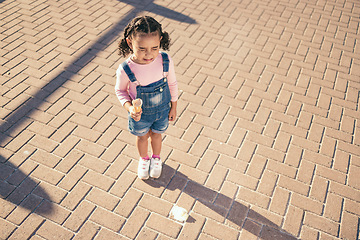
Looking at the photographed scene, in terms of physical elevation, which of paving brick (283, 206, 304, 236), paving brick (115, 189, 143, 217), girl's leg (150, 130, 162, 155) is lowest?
paving brick (283, 206, 304, 236)

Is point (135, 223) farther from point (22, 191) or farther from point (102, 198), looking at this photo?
point (22, 191)

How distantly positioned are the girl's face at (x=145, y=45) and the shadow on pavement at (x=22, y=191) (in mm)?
1767

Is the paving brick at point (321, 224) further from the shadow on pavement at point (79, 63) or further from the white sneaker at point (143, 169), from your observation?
the shadow on pavement at point (79, 63)

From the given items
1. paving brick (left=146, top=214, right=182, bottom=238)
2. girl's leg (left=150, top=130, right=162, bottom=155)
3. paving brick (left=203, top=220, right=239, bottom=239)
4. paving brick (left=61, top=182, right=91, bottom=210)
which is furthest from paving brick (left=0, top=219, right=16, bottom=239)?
paving brick (left=203, top=220, right=239, bottom=239)

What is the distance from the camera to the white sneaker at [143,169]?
330 centimetres

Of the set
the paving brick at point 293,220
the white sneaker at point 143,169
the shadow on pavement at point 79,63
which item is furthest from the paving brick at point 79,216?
the paving brick at point 293,220

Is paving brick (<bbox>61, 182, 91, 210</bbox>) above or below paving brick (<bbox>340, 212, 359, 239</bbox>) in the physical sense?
above

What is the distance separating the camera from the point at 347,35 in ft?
18.4

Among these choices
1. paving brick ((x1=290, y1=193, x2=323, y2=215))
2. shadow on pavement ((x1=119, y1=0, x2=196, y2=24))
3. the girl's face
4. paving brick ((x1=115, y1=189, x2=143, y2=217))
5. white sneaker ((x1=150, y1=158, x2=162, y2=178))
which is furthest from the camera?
shadow on pavement ((x1=119, y1=0, x2=196, y2=24))

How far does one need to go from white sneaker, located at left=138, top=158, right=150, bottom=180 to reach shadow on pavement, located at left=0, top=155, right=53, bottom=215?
917 mm

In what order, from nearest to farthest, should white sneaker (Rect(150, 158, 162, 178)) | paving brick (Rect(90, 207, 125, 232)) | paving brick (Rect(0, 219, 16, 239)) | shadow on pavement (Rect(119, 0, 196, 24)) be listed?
paving brick (Rect(0, 219, 16, 239)), paving brick (Rect(90, 207, 125, 232)), white sneaker (Rect(150, 158, 162, 178)), shadow on pavement (Rect(119, 0, 196, 24))

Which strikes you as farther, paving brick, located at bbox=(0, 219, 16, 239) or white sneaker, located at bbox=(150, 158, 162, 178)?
white sneaker, located at bbox=(150, 158, 162, 178)

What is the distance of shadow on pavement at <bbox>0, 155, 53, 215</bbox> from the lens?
3.07 meters

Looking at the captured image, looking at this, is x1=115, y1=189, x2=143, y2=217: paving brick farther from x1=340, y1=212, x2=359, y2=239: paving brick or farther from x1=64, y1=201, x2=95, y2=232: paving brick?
x1=340, y1=212, x2=359, y2=239: paving brick
